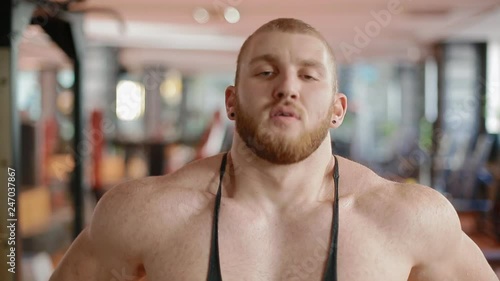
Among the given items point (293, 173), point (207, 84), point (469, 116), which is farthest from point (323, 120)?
point (207, 84)

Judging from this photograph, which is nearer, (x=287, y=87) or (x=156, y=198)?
(x=287, y=87)

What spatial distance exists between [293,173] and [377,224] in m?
0.22

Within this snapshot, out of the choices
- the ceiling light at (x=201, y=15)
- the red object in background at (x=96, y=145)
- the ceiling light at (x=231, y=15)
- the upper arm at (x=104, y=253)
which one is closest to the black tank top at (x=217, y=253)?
the upper arm at (x=104, y=253)

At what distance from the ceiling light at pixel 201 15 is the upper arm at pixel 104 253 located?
5619 mm

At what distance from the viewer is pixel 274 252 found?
129 centimetres

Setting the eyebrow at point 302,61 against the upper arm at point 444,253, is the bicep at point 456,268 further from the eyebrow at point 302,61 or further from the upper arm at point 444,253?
the eyebrow at point 302,61

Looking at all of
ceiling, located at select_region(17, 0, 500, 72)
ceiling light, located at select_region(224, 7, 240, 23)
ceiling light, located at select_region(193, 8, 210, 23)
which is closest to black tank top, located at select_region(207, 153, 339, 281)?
ceiling, located at select_region(17, 0, 500, 72)

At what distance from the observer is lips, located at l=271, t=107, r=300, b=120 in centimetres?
119

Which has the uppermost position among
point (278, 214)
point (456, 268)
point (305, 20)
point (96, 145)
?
point (305, 20)

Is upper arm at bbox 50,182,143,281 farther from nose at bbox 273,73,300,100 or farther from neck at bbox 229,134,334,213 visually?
nose at bbox 273,73,300,100

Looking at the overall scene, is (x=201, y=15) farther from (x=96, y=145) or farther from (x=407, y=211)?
(x=407, y=211)

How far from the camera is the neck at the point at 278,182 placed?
1.32m

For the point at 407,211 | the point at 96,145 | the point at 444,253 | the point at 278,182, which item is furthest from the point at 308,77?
the point at 96,145

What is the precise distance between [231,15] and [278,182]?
5931 millimetres
